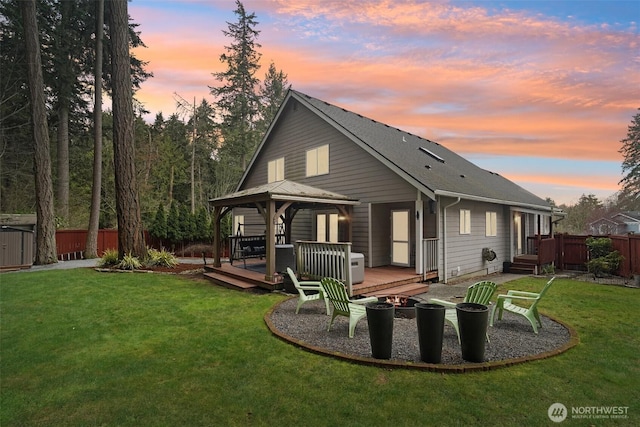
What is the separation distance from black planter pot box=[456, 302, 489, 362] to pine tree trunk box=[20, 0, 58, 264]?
16.0 meters

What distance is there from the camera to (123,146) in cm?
1220

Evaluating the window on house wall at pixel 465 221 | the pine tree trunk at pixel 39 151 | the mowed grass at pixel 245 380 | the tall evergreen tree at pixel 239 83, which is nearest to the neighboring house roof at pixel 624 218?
the window on house wall at pixel 465 221

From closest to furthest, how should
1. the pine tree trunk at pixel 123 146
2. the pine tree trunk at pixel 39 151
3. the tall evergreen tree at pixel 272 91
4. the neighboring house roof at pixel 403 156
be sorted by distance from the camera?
the neighboring house roof at pixel 403 156
the pine tree trunk at pixel 123 146
the pine tree trunk at pixel 39 151
the tall evergreen tree at pixel 272 91

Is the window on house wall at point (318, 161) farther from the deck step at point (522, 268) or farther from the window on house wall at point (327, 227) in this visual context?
the deck step at point (522, 268)

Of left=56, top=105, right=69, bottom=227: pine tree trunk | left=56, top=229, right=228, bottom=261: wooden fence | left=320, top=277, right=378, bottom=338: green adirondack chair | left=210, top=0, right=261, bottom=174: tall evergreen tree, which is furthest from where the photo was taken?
left=210, top=0, right=261, bottom=174: tall evergreen tree

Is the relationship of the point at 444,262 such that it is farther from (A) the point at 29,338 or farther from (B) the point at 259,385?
(A) the point at 29,338

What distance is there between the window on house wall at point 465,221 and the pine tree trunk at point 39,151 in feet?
52.5

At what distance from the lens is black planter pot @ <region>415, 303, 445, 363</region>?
388cm

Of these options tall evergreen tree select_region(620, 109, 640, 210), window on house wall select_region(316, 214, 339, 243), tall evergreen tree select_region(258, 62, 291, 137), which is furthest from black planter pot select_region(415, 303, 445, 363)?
tall evergreen tree select_region(620, 109, 640, 210)

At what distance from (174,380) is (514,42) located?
492 inches

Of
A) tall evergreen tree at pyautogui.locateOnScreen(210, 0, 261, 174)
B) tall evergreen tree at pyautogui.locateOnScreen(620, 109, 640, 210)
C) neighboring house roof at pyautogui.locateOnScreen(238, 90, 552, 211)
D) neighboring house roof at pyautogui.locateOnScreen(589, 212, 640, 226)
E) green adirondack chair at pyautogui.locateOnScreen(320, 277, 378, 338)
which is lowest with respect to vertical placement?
green adirondack chair at pyautogui.locateOnScreen(320, 277, 378, 338)

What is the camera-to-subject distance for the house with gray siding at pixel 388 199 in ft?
32.7

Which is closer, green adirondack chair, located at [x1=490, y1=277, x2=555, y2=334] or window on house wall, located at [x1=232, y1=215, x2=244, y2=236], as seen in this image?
green adirondack chair, located at [x1=490, y1=277, x2=555, y2=334]

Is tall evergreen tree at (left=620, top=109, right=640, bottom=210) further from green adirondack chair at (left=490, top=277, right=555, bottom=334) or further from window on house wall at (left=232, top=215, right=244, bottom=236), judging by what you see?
green adirondack chair at (left=490, top=277, right=555, bottom=334)
